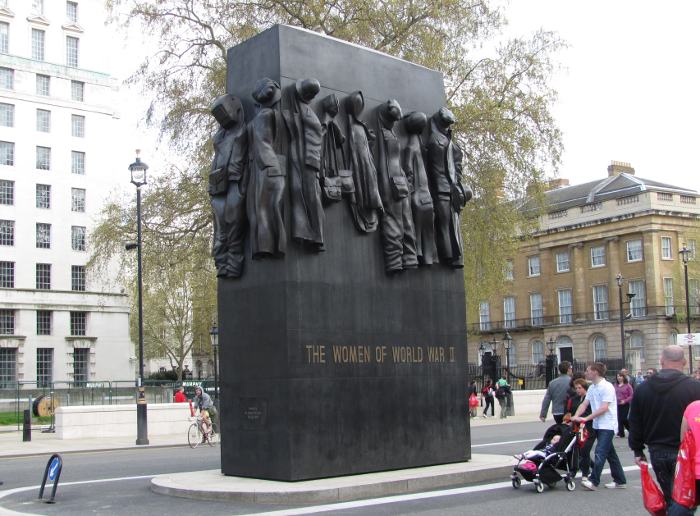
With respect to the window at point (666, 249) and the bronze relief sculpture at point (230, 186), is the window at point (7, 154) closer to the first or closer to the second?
the window at point (666, 249)

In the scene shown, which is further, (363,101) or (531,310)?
(531,310)

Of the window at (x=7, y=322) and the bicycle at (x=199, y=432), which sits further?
the window at (x=7, y=322)

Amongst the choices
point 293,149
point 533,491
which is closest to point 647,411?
point 533,491

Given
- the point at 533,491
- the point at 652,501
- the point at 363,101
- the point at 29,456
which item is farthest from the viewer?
the point at 29,456

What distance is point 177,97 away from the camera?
104 feet

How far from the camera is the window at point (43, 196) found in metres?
73.4

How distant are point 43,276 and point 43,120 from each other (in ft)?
43.7

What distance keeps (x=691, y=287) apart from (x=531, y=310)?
1830 cm

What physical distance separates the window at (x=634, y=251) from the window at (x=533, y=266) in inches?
470

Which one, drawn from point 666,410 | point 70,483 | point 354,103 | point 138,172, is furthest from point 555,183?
point 666,410

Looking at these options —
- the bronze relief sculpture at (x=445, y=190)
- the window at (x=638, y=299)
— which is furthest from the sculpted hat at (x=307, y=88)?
the window at (x=638, y=299)

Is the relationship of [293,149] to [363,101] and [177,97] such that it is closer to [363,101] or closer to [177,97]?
[363,101]

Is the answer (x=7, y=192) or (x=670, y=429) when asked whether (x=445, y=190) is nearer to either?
(x=670, y=429)

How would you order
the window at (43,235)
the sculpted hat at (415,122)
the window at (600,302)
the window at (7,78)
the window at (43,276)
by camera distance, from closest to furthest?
the sculpted hat at (415,122)
the window at (7,78)
the window at (43,276)
the window at (43,235)
the window at (600,302)
